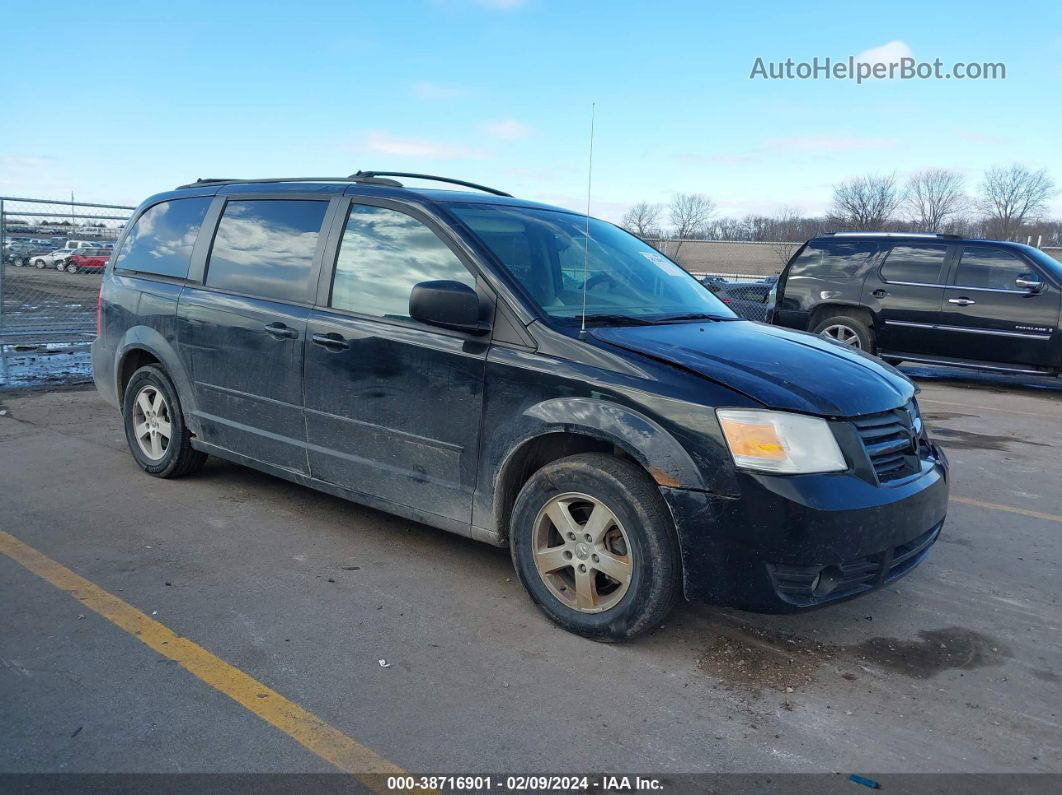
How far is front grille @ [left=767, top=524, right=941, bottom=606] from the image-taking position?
10.2 ft

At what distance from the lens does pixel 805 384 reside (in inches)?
132

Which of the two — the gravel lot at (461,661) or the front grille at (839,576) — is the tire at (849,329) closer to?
the gravel lot at (461,661)

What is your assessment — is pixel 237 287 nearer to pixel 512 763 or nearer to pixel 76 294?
pixel 512 763

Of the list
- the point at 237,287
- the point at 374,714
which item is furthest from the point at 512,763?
the point at 237,287

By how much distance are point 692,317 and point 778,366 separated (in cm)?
80

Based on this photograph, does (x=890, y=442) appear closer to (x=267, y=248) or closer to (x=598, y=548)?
(x=598, y=548)

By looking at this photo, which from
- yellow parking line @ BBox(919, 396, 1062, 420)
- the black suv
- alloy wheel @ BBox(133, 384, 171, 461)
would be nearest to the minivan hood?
alloy wheel @ BBox(133, 384, 171, 461)

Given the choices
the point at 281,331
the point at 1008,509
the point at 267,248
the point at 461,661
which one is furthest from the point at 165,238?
the point at 1008,509

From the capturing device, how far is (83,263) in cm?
1144

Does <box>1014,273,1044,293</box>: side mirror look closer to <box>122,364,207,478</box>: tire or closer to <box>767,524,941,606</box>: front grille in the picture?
<box>767,524,941,606</box>: front grille

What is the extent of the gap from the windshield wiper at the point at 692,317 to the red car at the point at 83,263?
9530 mm

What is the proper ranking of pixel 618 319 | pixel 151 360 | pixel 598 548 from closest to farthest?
pixel 598 548, pixel 618 319, pixel 151 360

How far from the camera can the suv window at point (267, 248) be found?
14.9 ft

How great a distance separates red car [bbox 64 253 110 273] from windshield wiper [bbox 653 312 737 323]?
953cm
